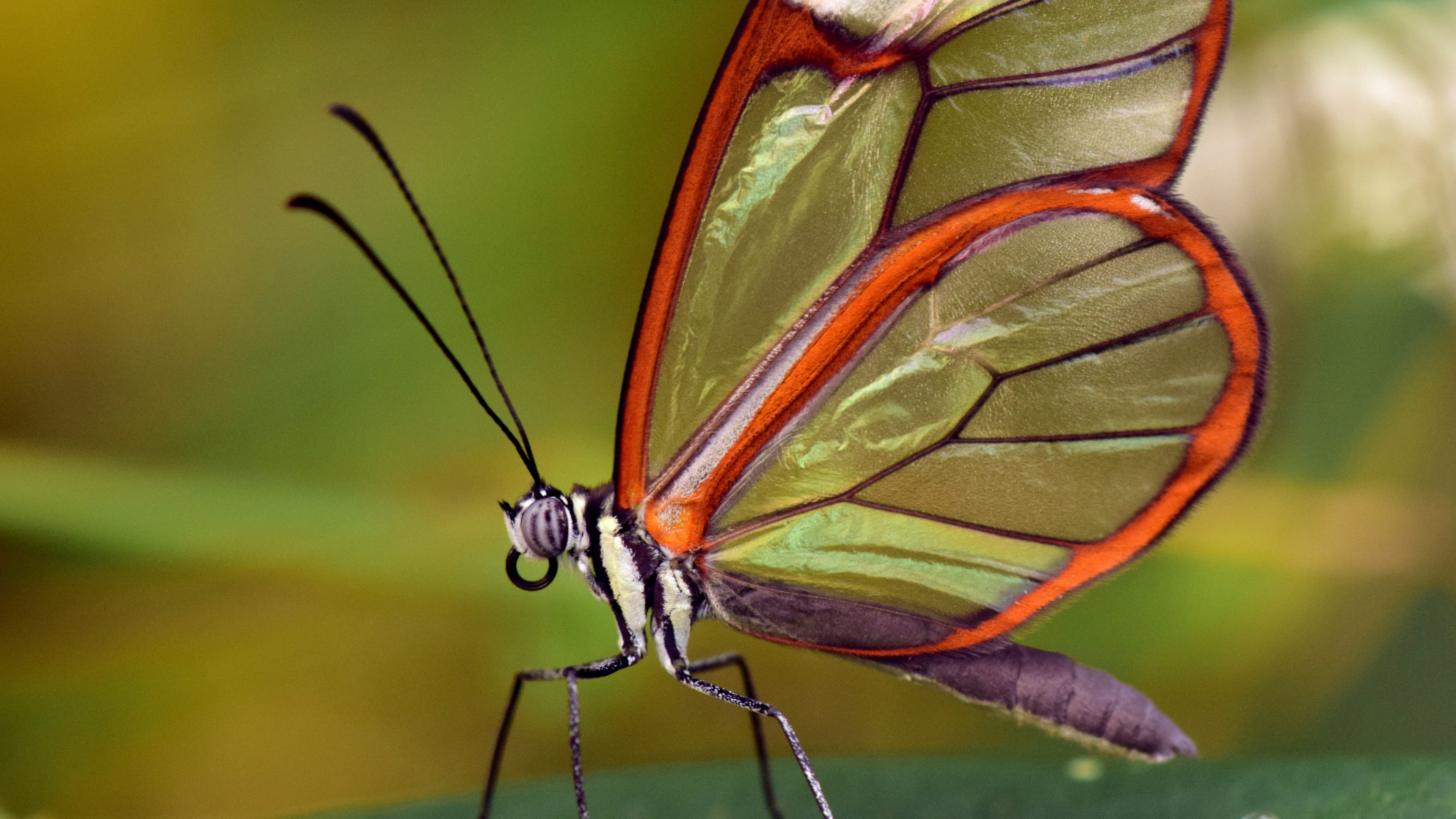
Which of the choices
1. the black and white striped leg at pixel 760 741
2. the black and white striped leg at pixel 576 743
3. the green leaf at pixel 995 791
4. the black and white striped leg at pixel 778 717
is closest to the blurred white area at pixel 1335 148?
the green leaf at pixel 995 791

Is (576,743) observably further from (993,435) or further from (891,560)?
(993,435)

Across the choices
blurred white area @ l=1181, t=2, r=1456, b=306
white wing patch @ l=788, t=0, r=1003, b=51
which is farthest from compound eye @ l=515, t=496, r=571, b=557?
blurred white area @ l=1181, t=2, r=1456, b=306

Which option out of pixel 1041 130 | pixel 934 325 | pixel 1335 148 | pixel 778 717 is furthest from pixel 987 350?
pixel 1335 148

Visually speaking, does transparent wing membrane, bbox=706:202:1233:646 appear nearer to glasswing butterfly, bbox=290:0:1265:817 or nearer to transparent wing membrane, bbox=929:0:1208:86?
glasswing butterfly, bbox=290:0:1265:817

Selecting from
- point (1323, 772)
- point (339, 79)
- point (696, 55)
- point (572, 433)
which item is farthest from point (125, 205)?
point (1323, 772)

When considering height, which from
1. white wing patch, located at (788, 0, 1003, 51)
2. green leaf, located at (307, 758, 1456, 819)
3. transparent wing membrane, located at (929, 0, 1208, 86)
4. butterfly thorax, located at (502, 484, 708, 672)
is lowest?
green leaf, located at (307, 758, 1456, 819)
